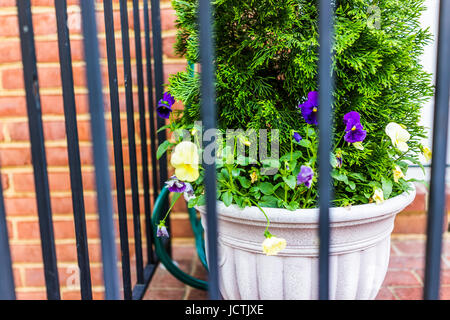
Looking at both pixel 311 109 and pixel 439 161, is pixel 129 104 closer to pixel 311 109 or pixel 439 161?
pixel 311 109

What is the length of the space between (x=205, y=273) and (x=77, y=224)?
0.74 metres

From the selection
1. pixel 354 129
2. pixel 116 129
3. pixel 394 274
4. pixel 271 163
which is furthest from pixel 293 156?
A: pixel 394 274

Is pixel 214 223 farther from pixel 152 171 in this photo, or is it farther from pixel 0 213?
pixel 152 171

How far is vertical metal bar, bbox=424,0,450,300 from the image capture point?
53 centimetres

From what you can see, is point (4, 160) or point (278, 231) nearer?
point (278, 231)

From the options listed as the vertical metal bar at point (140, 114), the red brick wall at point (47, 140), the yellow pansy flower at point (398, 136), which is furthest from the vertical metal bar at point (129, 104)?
the yellow pansy flower at point (398, 136)

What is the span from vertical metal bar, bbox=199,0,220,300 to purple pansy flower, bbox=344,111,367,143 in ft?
1.88

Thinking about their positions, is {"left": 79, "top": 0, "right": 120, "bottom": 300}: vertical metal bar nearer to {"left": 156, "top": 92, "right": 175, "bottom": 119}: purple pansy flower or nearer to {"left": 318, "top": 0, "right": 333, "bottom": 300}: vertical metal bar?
{"left": 318, "top": 0, "right": 333, "bottom": 300}: vertical metal bar

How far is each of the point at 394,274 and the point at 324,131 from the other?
4.25 ft

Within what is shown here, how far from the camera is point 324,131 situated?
55cm

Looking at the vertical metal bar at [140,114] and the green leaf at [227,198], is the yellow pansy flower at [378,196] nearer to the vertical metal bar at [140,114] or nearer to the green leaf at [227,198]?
the green leaf at [227,198]

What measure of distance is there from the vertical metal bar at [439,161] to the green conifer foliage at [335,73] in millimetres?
446
